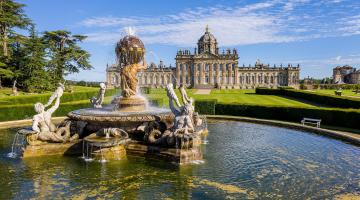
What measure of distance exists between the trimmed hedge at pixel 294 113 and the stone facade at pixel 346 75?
130943mm

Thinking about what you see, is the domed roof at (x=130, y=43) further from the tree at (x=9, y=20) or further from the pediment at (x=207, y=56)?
the pediment at (x=207, y=56)

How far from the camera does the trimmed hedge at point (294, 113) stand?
57.9 feet

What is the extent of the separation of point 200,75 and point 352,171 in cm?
9584

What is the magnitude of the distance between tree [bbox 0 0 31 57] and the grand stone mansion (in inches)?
2296

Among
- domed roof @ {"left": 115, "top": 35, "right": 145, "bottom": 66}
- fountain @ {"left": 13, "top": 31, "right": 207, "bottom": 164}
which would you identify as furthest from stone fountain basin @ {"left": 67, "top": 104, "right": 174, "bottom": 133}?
domed roof @ {"left": 115, "top": 35, "right": 145, "bottom": 66}

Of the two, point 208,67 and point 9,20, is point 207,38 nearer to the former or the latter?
point 208,67

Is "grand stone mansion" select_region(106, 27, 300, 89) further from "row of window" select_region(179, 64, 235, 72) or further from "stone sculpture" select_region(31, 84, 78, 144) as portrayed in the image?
"stone sculpture" select_region(31, 84, 78, 144)

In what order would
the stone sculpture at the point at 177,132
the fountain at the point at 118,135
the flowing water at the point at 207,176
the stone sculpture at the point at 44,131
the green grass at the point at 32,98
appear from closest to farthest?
the flowing water at the point at 207,176 < the stone sculpture at the point at 177,132 < the fountain at the point at 118,135 < the stone sculpture at the point at 44,131 < the green grass at the point at 32,98

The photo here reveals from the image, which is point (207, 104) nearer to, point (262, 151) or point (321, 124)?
point (321, 124)

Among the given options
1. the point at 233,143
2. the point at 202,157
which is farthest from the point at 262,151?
the point at 202,157

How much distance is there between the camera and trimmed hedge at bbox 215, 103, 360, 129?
1766 centimetres

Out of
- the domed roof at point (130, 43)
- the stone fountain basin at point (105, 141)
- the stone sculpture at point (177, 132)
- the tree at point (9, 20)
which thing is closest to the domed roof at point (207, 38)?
the tree at point (9, 20)

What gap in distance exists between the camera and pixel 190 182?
A: 8.66m

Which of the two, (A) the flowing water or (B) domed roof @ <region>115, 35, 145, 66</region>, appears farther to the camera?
(B) domed roof @ <region>115, 35, 145, 66</region>
